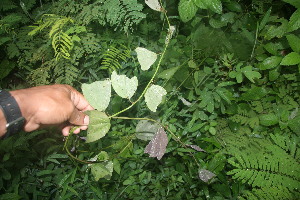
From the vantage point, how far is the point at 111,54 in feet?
6.83

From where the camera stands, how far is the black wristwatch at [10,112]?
1.17 metres

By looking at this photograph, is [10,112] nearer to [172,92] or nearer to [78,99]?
[78,99]

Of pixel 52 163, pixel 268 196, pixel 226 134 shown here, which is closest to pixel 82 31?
pixel 52 163

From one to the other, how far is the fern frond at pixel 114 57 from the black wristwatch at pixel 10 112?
3.01 ft

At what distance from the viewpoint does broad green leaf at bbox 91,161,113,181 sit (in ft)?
3.48

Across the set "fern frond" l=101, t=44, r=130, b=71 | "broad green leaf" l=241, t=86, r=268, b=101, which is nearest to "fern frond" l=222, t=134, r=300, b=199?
"broad green leaf" l=241, t=86, r=268, b=101

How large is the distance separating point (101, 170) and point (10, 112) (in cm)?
56

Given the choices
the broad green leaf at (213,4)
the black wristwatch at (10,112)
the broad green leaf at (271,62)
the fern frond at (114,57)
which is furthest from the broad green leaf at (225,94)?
the black wristwatch at (10,112)

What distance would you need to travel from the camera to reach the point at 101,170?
1.07 meters

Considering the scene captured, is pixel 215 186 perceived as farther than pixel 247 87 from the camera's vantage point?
No

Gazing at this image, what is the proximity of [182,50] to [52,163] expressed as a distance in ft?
5.02

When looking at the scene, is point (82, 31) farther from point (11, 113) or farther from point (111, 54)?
point (11, 113)

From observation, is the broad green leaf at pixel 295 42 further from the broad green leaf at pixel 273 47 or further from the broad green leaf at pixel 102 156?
the broad green leaf at pixel 102 156

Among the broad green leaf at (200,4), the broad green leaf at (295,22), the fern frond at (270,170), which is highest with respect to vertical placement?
the broad green leaf at (200,4)
